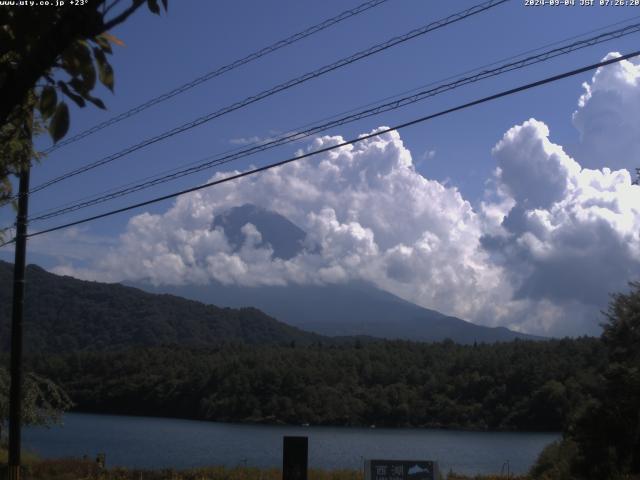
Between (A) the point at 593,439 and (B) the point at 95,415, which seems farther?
(B) the point at 95,415

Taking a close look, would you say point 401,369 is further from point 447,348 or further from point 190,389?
point 190,389

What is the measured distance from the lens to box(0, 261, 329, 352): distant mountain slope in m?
127

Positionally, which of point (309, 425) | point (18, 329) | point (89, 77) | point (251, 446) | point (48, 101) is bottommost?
point (309, 425)

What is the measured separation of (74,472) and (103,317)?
128m

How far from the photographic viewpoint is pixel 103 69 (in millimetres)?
3455

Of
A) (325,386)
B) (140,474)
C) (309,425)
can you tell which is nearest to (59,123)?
(140,474)

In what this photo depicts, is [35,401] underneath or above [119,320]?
underneath

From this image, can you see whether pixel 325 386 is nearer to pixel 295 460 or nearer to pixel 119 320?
pixel 295 460

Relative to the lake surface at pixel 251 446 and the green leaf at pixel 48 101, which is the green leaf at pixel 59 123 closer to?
the green leaf at pixel 48 101

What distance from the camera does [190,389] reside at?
85.8 meters

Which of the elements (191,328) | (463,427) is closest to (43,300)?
(191,328)

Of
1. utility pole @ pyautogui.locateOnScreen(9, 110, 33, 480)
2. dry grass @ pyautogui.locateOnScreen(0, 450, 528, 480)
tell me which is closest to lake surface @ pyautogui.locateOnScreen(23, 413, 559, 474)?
dry grass @ pyautogui.locateOnScreen(0, 450, 528, 480)

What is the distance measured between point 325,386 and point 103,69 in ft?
270

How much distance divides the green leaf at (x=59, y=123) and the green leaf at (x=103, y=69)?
0.19 metres
